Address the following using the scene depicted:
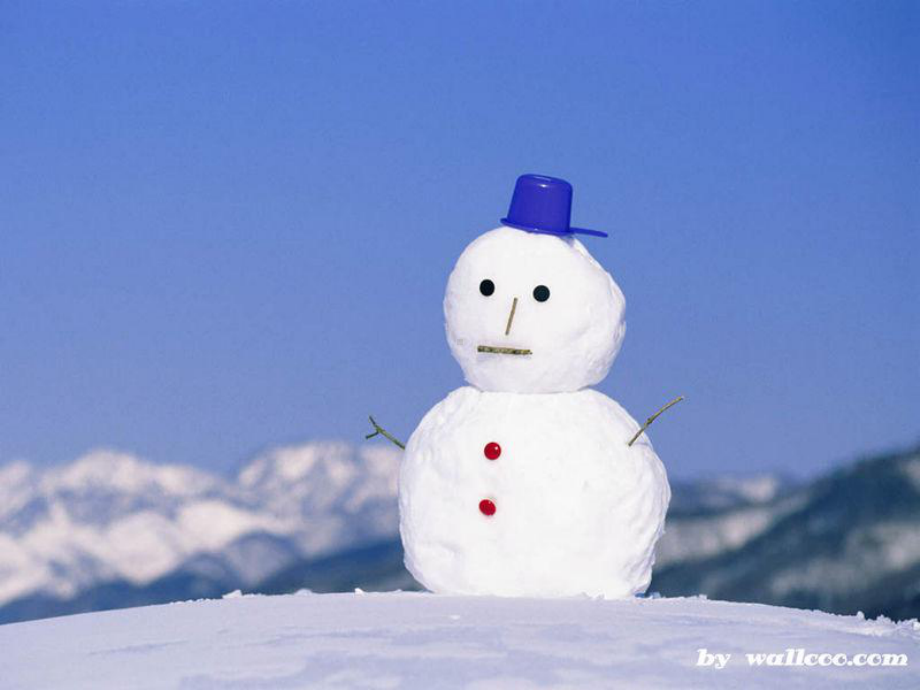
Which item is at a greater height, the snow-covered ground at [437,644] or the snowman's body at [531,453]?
the snowman's body at [531,453]

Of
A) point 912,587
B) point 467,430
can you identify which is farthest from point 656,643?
point 912,587

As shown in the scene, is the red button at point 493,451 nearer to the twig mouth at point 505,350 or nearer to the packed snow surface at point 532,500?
the packed snow surface at point 532,500

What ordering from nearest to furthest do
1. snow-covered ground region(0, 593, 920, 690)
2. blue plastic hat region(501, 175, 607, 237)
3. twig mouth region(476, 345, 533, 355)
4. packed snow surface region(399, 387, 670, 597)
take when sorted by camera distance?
snow-covered ground region(0, 593, 920, 690)
packed snow surface region(399, 387, 670, 597)
twig mouth region(476, 345, 533, 355)
blue plastic hat region(501, 175, 607, 237)

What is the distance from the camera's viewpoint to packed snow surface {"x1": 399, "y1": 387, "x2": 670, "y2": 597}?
565 cm

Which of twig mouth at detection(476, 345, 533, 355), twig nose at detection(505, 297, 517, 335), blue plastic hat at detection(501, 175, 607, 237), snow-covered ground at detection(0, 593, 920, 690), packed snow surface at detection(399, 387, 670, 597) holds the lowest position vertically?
snow-covered ground at detection(0, 593, 920, 690)

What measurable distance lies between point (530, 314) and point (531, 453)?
549 mm

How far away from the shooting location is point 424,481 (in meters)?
5.86

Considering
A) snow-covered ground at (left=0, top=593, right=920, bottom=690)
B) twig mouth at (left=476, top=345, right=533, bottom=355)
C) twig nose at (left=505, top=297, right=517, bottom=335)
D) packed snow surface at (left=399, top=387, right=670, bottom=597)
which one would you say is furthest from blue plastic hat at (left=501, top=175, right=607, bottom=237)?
snow-covered ground at (left=0, top=593, right=920, bottom=690)

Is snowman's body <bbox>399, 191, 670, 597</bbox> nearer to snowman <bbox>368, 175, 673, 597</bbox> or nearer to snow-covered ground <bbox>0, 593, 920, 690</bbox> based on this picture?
snowman <bbox>368, 175, 673, 597</bbox>

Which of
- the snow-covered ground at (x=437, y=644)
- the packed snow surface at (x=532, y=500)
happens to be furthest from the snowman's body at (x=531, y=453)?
the snow-covered ground at (x=437, y=644)

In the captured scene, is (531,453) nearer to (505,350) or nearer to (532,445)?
(532,445)

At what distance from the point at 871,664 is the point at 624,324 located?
6.53 feet

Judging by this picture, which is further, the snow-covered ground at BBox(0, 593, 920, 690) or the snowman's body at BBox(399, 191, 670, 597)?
the snowman's body at BBox(399, 191, 670, 597)

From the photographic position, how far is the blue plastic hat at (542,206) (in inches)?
234
